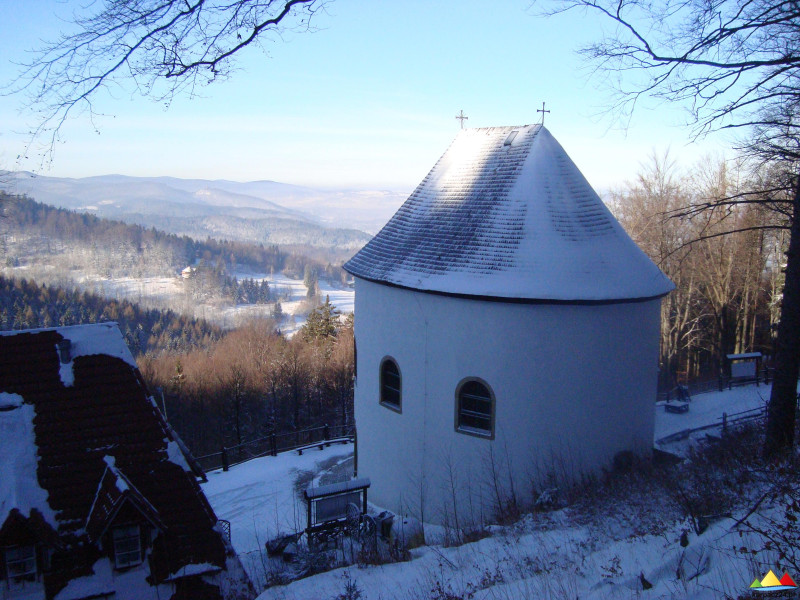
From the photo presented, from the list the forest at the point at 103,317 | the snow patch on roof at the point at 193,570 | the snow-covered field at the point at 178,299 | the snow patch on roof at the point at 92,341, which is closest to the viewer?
the snow patch on roof at the point at 193,570

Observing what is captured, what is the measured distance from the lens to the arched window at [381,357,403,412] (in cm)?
1200

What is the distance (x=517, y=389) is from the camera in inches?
408

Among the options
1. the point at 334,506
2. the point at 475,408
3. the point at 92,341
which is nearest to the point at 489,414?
the point at 475,408

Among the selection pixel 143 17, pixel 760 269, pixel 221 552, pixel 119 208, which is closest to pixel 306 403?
pixel 760 269

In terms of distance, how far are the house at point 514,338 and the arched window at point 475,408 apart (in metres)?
0.02

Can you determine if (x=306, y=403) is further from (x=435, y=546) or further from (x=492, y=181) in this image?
(x=435, y=546)

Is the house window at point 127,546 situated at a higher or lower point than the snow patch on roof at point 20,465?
lower

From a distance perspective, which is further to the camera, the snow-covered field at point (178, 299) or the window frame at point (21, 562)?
the snow-covered field at point (178, 299)

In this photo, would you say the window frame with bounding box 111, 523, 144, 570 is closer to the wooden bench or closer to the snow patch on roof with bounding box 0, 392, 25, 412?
the snow patch on roof with bounding box 0, 392, 25, 412

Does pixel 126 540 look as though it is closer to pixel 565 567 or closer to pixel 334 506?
pixel 334 506

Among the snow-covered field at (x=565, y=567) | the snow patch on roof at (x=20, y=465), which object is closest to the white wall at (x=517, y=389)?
the snow-covered field at (x=565, y=567)

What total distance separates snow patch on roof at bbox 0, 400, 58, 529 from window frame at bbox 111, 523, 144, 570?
0.77m

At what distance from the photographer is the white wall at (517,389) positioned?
33.8ft

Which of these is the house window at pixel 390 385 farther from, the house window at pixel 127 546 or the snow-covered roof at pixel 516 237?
the house window at pixel 127 546
